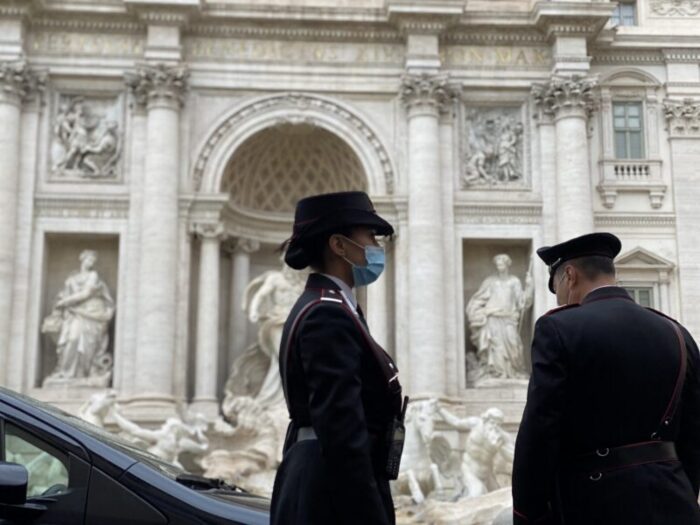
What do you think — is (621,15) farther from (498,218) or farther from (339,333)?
(339,333)

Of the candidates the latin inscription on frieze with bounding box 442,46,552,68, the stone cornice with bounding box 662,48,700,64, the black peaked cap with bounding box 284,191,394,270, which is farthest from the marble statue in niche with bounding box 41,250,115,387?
the black peaked cap with bounding box 284,191,394,270

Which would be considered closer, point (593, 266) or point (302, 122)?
point (593, 266)

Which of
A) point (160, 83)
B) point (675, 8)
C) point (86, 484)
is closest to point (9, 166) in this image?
point (160, 83)

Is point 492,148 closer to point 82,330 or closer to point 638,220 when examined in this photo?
point 638,220

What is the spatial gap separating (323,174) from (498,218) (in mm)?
4414

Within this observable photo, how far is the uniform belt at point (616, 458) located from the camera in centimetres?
435

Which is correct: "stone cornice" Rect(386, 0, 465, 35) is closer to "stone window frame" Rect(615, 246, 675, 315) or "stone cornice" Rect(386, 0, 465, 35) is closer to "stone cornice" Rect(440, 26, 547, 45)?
"stone cornice" Rect(440, 26, 547, 45)

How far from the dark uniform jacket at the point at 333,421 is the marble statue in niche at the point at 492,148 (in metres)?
18.9

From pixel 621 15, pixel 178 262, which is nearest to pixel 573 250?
pixel 178 262

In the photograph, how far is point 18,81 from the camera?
21906mm

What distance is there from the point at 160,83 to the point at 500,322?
30.3 ft

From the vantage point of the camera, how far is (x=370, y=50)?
23203 mm

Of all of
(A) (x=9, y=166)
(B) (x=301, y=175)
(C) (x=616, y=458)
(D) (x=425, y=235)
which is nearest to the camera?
(C) (x=616, y=458)

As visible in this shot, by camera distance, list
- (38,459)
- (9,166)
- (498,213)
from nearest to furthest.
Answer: (38,459) → (9,166) → (498,213)
